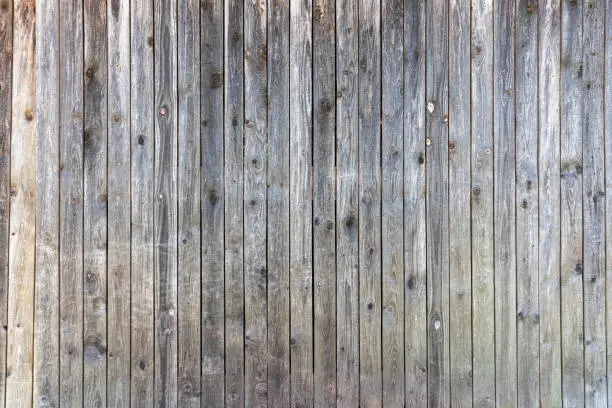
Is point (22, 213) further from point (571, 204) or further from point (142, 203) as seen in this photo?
point (571, 204)

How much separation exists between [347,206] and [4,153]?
161cm

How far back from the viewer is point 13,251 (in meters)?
2.37

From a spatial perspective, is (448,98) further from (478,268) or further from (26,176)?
(26,176)

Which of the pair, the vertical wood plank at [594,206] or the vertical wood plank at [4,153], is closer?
the vertical wood plank at [4,153]

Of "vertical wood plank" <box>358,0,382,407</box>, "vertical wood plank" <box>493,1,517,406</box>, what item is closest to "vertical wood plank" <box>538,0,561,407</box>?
"vertical wood plank" <box>493,1,517,406</box>

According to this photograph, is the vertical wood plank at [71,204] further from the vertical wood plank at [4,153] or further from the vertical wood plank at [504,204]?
the vertical wood plank at [504,204]

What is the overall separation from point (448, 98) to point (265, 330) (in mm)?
1398

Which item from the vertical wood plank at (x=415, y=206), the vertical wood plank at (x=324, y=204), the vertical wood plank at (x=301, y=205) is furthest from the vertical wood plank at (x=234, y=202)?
the vertical wood plank at (x=415, y=206)

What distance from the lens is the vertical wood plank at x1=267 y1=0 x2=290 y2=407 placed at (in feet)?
7.84

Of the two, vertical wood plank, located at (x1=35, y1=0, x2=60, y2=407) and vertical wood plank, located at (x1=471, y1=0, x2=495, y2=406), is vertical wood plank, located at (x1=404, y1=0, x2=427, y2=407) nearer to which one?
vertical wood plank, located at (x1=471, y1=0, x2=495, y2=406)

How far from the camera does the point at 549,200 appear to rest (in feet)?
8.07

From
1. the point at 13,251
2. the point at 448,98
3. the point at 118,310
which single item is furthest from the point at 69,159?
the point at 448,98

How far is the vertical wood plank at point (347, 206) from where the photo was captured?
7.87ft

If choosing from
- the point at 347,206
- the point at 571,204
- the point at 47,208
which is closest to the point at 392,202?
the point at 347,206
